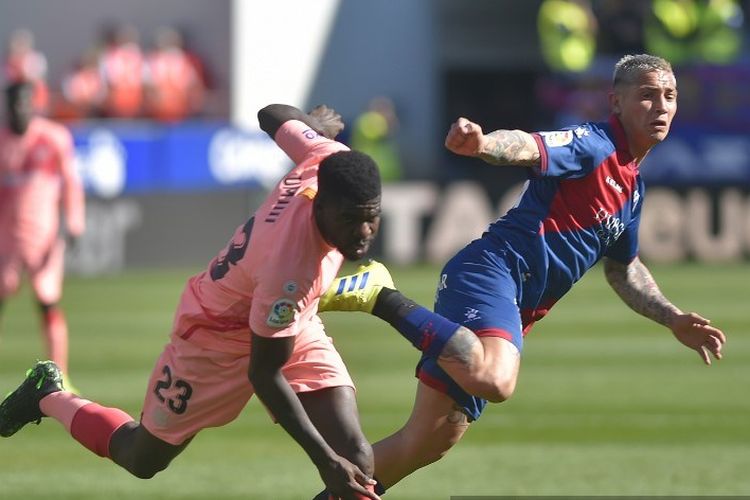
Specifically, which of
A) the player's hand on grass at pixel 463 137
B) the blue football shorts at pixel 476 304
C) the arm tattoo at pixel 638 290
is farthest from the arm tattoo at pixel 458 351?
the arm tattoo at pixel 638 290

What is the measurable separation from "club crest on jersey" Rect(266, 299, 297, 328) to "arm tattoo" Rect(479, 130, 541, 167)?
120 centimetres

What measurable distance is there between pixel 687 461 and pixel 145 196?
15.9 meters

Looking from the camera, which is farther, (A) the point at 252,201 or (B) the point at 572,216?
(A) the point at 252,201

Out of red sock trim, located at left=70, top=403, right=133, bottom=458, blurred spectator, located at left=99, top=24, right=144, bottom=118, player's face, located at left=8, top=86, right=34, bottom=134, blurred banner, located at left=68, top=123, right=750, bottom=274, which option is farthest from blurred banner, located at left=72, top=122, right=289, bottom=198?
red sock trim, located at left=70, top=403, right=133, bottom=458

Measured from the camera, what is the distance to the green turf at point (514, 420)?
9.83m

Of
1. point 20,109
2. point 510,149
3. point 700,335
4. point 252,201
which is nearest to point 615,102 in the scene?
point 510,149

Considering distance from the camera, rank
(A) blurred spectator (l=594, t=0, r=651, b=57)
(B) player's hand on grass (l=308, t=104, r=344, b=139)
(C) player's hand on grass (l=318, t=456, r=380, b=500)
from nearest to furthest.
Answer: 1. (C) player's hand on grass (l=318, t=456, r=380, b=500)
2. (B) player's hand on grass (l=308, t=104, r=344, b=139)
3. (A) blurred spectator (l=594, t=0, r=651, b=57)

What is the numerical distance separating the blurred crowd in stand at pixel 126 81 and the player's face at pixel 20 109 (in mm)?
15065

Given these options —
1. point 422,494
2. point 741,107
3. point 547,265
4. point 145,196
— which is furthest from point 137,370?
point 741,107

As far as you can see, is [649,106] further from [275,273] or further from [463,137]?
[275,273]

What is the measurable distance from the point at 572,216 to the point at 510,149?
791mm

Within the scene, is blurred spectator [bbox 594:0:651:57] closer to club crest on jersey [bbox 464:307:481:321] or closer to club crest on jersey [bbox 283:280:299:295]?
club crest on jersey [bbox 464:307:481:321]

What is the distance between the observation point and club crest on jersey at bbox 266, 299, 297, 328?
22.4 feet

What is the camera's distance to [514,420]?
490 inches
